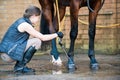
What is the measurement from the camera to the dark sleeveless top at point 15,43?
6.36 m

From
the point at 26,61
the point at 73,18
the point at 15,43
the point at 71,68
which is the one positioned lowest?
the point at 71,68

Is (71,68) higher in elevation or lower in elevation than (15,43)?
lower

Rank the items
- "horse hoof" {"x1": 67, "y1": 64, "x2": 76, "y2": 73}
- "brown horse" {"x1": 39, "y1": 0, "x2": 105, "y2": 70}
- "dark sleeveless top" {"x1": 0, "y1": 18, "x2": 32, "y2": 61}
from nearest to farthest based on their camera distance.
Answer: "dark sleeveless top" {"x1": 0, "y1": 18, "x2": 32, "y2": 61}, "horse hoof" {"x1": 67, "y1": 64, "x2": 76, "y2": 73}, "brown horse" {"x1": 39, "y1": 0, "x2": 105, "y2": 70}

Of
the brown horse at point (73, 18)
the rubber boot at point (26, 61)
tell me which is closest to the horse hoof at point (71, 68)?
the brown horse at point (73, 18)

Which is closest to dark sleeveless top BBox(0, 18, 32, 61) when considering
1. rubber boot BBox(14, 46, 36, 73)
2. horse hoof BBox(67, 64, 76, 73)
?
rubber boot BBox(14, 46, 36, 73)

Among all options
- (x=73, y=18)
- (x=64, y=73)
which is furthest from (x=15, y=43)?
(x=73, y=18)

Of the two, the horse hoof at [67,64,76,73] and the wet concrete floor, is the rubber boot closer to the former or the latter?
the wet concrete floor

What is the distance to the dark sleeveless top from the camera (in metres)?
6.36

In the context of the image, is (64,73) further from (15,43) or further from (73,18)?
(73,18)

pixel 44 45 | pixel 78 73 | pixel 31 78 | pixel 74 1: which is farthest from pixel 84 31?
pixel 31 78

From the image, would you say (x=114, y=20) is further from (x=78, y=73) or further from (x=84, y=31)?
(x=78, y=73)

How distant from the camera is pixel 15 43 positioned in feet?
20.9

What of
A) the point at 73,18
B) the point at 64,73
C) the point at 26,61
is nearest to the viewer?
the point at 64,73

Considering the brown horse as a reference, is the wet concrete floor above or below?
below
